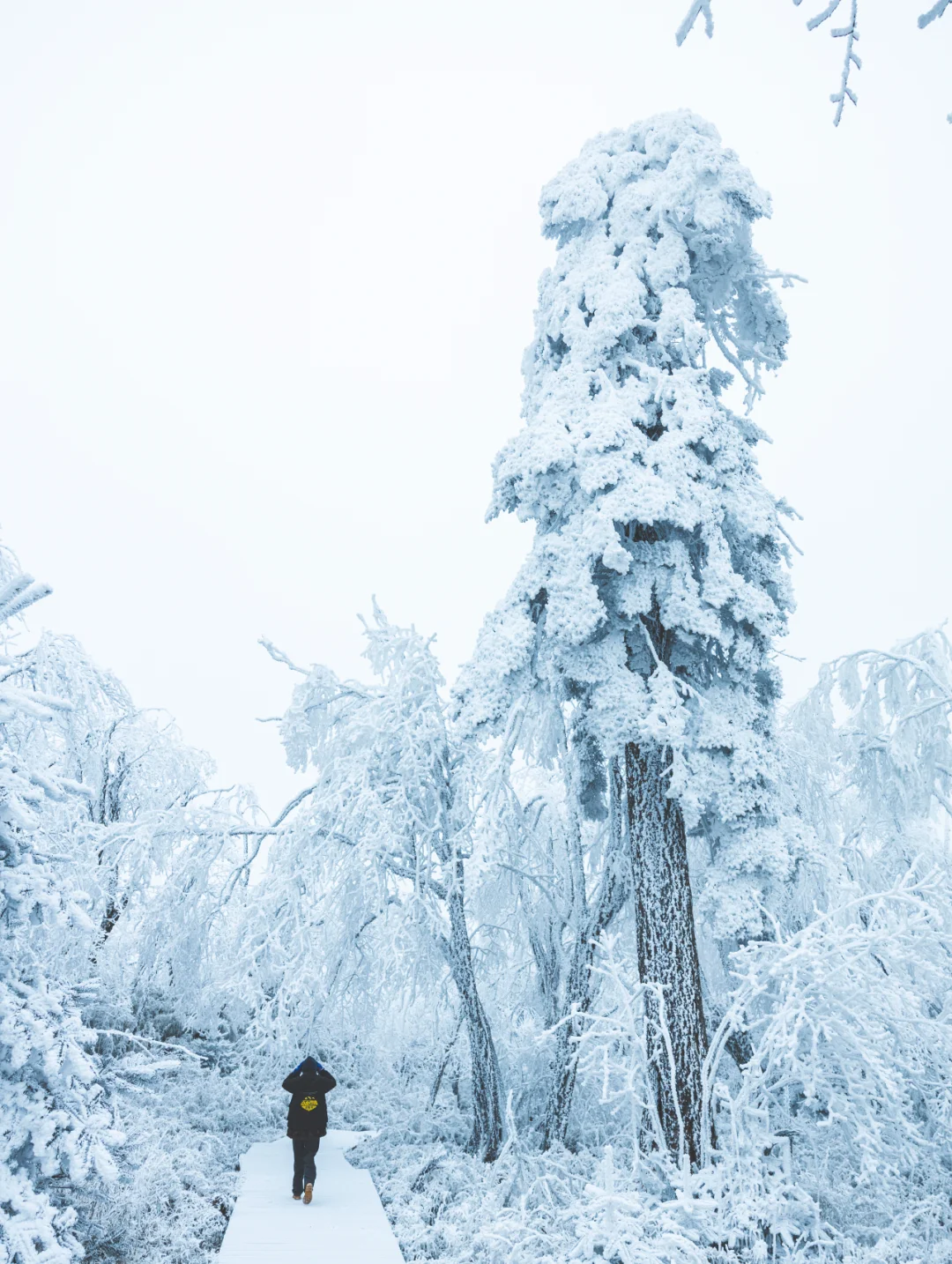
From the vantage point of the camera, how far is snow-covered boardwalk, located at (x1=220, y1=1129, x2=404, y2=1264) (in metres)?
7.39

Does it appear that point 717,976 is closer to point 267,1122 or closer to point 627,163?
point 267,1122

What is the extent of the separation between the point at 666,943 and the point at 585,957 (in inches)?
93.2

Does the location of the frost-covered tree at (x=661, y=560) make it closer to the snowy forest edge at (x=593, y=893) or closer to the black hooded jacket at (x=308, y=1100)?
the snowy forest edge at (x=593, y=893)

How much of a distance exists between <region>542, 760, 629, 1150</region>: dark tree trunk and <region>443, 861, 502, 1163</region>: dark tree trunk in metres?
0.63

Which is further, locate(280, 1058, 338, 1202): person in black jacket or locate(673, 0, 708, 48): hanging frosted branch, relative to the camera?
locate(280, 1058, 338, 1202): person in black jacket

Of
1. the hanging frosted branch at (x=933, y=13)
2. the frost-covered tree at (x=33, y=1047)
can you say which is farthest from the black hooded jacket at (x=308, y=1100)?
the hanging frosted branch at (x=933, y=13)

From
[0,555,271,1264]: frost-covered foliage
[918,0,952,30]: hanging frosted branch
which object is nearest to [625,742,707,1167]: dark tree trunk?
[0,555,271,1264]: frost-covered foliage

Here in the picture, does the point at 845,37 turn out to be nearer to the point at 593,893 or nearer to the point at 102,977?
the point at 593,893

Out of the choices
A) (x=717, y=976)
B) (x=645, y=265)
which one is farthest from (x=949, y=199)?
(x=717, y=976)

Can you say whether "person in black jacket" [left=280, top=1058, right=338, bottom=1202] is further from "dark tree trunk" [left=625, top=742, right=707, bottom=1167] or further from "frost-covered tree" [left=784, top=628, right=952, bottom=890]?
"frost-covered tree" [left=784, top=628, right=952, bottom=890]

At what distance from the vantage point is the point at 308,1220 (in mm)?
8305

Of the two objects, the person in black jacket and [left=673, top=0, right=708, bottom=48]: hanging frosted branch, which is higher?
[left=673, top=0, right=708, bottom=48]: hanging frosted branch

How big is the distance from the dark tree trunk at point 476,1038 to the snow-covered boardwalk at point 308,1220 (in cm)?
139

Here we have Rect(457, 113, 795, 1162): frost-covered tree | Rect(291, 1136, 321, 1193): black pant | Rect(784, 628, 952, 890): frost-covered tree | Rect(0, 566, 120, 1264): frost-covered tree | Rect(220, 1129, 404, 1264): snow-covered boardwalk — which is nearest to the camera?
Rect(0, 566, 120, 1264): frost-covered tree
